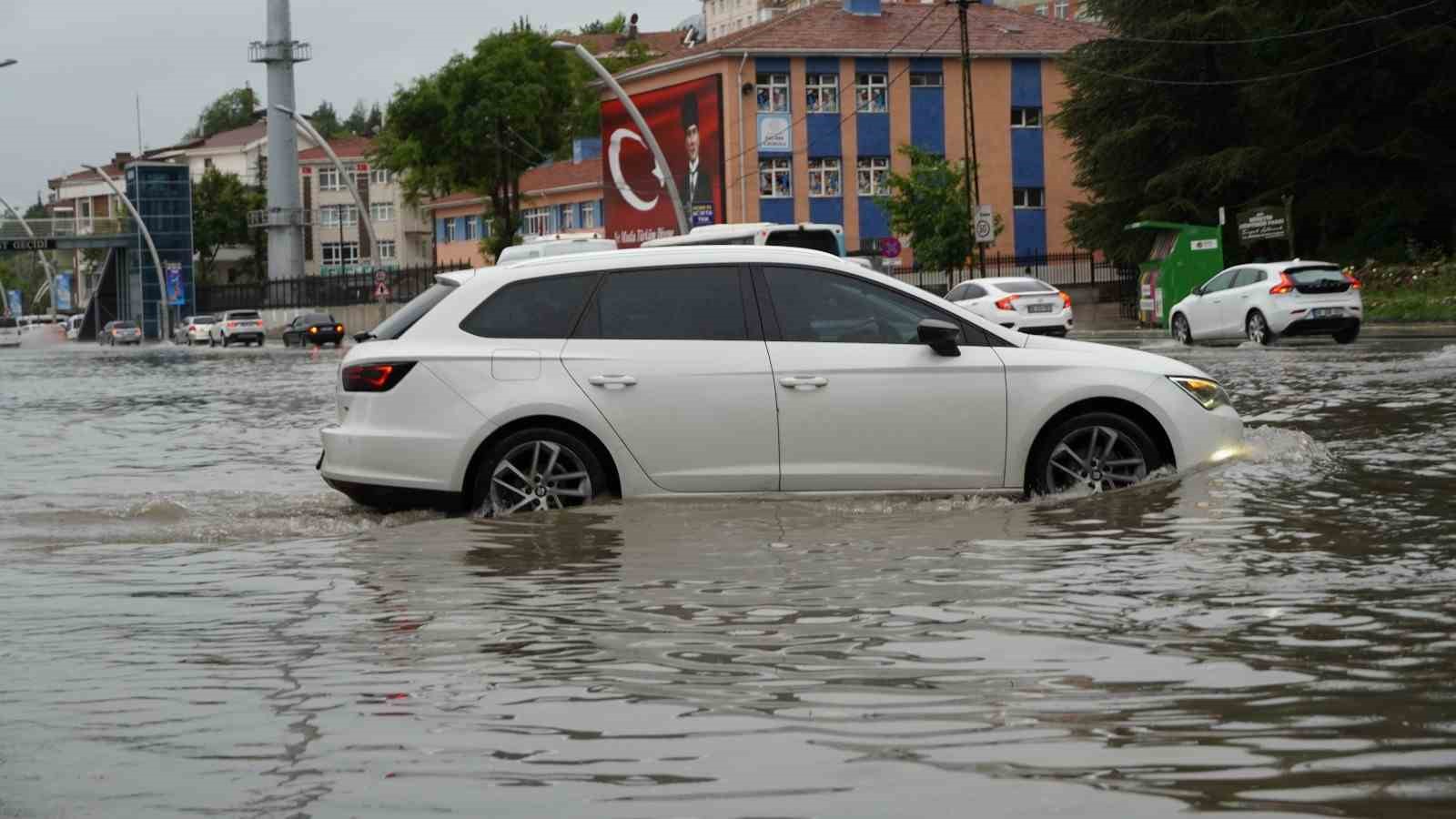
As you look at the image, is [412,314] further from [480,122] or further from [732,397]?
[480,122]

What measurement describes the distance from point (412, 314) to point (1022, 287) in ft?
114

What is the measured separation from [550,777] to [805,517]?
18.8 ft

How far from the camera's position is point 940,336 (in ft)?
35.4

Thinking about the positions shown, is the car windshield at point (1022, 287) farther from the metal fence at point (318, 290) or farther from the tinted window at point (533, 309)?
the metal fence at point (318, 290)

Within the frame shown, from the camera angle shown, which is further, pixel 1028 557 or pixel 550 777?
pixel 1028 557

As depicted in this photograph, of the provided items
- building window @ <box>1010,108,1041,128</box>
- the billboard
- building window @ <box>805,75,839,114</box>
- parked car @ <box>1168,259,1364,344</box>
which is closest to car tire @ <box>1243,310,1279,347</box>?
parked car @ <box>1168,259,1364,344</box>

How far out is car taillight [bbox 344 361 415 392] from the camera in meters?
11.1

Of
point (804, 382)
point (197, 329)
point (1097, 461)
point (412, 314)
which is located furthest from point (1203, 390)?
point (197, 329)

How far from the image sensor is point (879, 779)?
16.5ft

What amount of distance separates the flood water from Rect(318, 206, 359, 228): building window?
5698 inches

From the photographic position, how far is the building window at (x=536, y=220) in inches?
4395

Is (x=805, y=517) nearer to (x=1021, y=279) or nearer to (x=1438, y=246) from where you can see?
(x=1021, y=279)

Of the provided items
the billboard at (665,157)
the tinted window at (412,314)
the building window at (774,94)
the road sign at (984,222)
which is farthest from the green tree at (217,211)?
the tinted window at (412,314)

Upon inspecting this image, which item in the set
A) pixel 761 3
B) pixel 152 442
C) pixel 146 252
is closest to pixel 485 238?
pixel 146 252
